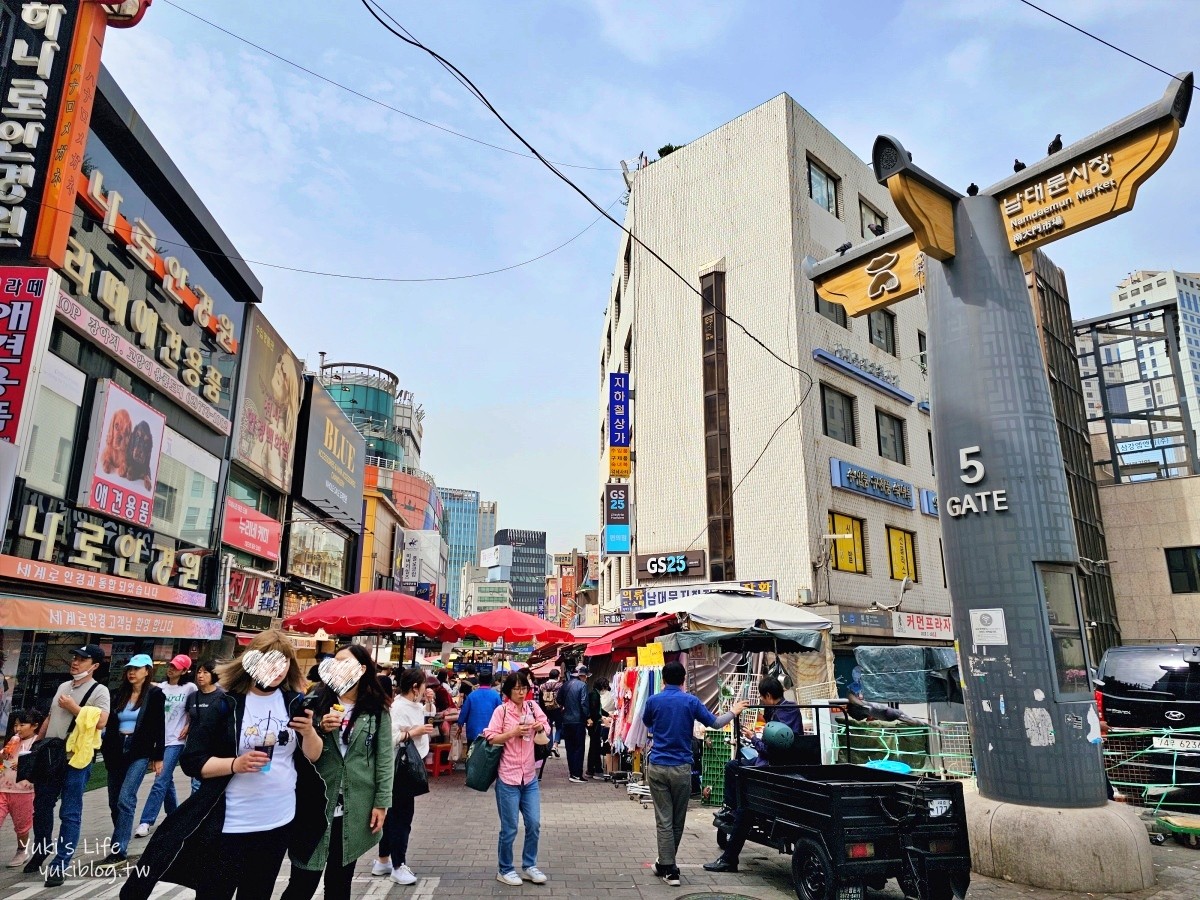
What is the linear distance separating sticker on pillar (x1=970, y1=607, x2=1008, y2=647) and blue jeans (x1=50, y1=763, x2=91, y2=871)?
812 centimetres

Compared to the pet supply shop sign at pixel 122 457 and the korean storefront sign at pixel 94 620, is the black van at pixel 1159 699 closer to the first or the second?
the korean storefront sign at pixel 94 620

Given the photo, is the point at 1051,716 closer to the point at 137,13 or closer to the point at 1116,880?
the point at 1116,880

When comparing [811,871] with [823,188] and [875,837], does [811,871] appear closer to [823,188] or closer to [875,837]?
[875,837]

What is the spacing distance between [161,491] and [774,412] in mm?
16504

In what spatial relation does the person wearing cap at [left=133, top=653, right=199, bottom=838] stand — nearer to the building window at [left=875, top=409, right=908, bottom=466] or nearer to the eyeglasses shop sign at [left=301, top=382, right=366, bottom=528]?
the eyeglasses shop sign at [left=301, top=382, right=366, bottom=528]

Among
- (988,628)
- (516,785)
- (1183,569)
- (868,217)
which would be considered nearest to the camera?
(516,785)

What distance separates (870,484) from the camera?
24.4 m

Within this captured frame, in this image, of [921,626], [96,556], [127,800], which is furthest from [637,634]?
[921,626]

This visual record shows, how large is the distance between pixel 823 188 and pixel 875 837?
81.8 feet

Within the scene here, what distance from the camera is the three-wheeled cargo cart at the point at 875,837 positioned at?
5.56 meters

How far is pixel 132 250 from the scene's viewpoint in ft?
50.1

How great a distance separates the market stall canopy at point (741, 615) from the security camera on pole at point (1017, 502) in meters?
4.82

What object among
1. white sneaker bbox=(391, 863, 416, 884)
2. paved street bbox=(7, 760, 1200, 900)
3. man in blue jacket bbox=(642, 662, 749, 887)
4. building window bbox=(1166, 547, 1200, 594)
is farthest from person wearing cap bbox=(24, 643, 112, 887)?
building window bbox=(1166, 547, 1200, 594)

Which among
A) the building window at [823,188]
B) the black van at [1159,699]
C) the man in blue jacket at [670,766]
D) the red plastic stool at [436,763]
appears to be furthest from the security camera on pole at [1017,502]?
the building window at [823,188]
